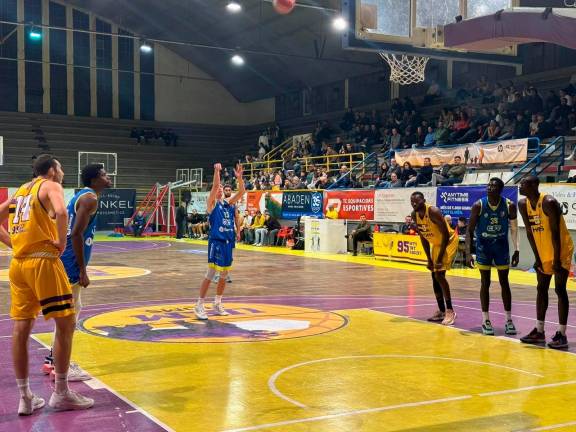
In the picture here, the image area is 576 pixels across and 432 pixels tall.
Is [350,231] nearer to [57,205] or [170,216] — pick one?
[170,216]

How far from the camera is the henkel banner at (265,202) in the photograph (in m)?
28.5

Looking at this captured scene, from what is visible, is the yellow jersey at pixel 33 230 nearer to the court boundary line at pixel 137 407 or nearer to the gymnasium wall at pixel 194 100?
the court boundary line at pixel 137 407

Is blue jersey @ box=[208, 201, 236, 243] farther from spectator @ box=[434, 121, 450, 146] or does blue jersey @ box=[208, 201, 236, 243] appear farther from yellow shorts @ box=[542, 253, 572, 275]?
spectator @ box=[434, 121, 450, 146]

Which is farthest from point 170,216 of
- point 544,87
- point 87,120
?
point 544,87

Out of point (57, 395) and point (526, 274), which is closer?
point (57, 395)

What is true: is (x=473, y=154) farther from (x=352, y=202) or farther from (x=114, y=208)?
(x=114, y=208)

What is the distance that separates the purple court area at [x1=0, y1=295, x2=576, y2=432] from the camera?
17.3ft

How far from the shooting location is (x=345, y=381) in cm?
658

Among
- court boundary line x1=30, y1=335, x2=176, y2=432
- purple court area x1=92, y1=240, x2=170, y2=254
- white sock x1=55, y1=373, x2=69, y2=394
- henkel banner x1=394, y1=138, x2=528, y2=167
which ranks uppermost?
henkel banner x1=394, y1=138, x2=528, y2=167

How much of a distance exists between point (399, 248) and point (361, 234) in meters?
2.49

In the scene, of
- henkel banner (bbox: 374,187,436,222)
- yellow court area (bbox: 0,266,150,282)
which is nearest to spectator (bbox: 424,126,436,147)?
henkel banner (bbox: 374,187,436,222)

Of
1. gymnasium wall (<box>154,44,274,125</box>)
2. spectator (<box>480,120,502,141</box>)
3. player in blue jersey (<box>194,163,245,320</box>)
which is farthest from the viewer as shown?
gymnasium wall (<box>154,44,274,125</box>)

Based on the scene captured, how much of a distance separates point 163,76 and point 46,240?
42.0 m

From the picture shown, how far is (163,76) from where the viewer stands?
1806 inches
